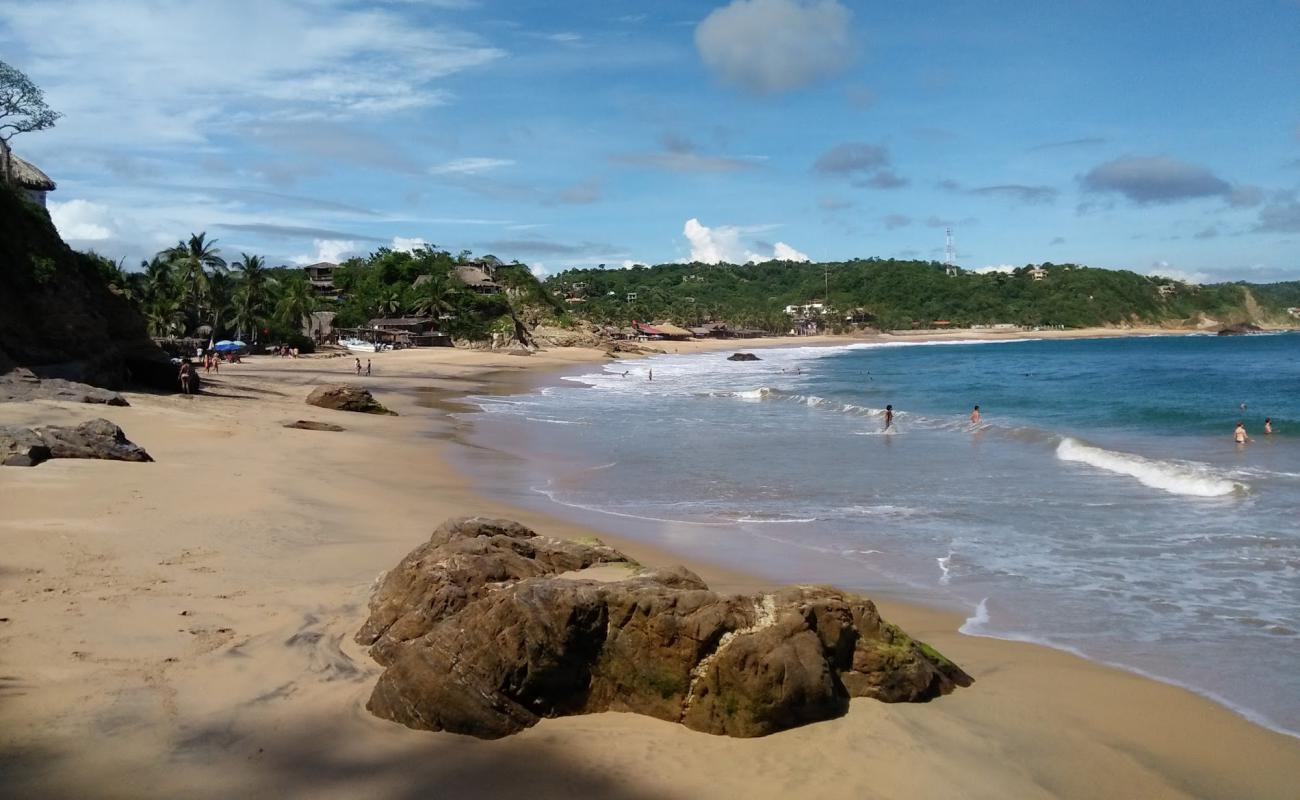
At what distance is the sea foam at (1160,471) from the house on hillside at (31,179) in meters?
36.0

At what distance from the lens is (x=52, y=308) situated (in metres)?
23.2

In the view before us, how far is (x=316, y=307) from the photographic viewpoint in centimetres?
7731

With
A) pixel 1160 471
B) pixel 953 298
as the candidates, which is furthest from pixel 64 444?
pixel 953 298

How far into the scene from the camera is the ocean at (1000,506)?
898cm

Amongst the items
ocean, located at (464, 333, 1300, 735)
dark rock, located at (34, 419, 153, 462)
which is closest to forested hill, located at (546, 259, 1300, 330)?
ocean, located at (464, 333, 1300, 735)

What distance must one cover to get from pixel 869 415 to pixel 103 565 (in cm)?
2799

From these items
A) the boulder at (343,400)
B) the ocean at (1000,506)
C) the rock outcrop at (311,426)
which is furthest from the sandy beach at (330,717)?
the boulder at (343,400)

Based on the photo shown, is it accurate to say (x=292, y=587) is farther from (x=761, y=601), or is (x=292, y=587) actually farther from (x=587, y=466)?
(x=587, y=466)

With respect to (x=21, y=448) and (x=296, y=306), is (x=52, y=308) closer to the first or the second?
(x=21, y=448)

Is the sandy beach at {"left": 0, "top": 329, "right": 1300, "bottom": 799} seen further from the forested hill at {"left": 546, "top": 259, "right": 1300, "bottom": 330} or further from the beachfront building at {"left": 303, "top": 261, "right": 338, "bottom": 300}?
the forested hill at {"left": 546, "top": 259, "right": 1300, "bottom": 330}

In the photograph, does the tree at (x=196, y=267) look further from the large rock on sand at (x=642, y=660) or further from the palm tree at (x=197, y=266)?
the large rock on sand at (x=642, y=660)

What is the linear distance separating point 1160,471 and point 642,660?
53.8 feet

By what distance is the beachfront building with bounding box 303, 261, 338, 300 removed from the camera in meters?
101

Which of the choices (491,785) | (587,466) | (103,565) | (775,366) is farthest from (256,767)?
(775,366)
